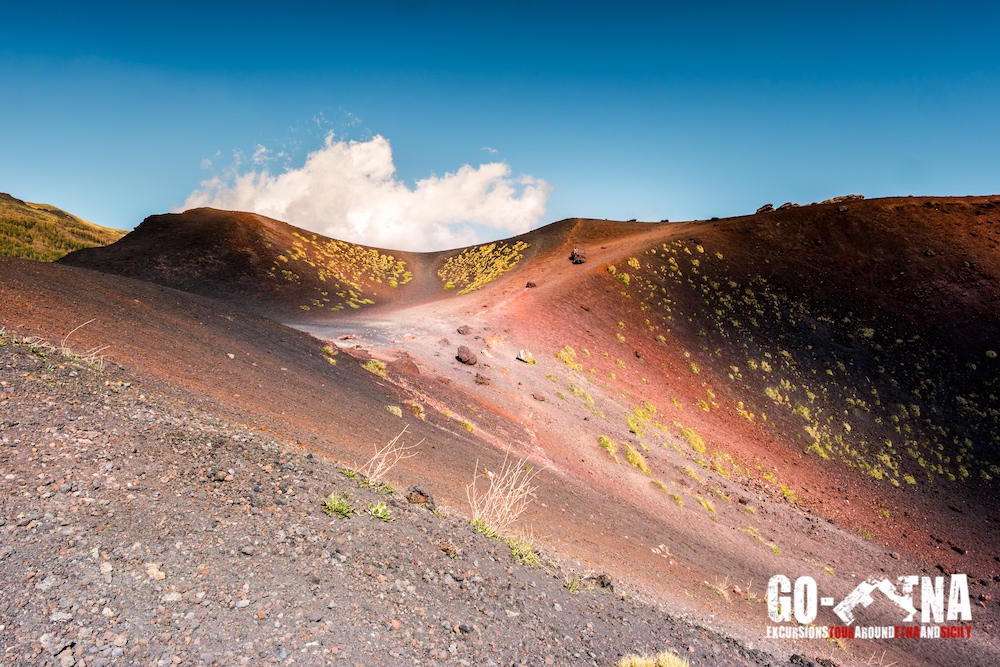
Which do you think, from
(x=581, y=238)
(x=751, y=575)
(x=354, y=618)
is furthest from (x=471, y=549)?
(x=581, y=238)

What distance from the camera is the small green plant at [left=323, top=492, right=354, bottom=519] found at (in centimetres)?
534

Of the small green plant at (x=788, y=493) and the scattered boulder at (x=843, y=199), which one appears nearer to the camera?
the small green plant at (x=788, y=493)

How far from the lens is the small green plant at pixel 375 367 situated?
1566 cm

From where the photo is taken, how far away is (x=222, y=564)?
3.95 m

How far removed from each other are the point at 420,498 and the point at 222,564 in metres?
3.29

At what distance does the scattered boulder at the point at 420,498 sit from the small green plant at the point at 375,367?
352 inches

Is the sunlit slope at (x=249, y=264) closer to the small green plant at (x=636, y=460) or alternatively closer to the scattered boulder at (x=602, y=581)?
the small green plant at (x=636, y=460)

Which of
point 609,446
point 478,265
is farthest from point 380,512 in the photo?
point 478,265

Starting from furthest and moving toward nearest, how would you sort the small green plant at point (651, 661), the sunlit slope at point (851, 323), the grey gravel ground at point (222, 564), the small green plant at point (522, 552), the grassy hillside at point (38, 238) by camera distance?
the grassy hillside at point (38, 238) < the sunlit slope at point (851, 323) < the small green plant at point (522, 552) < the small green plant at point (651, 661) < the grey gravel ground at point (222, 564)

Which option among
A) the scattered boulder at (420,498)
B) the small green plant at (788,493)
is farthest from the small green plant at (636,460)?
the scattered boulder at (420,498)

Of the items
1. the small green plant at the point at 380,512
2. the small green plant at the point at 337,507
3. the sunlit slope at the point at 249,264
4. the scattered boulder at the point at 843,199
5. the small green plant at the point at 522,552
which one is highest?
the scattered boulder at the point at 843,199

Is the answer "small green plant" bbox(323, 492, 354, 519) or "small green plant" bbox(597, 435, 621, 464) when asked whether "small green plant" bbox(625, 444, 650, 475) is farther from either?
"small green plant" bbox(323, 492, 354, 519)

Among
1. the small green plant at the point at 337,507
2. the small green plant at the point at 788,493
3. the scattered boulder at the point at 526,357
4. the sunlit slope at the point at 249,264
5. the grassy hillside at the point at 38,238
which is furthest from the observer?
the grassy hillside at the point at 38,238

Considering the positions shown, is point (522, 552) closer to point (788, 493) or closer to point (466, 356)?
point (466, 356)
